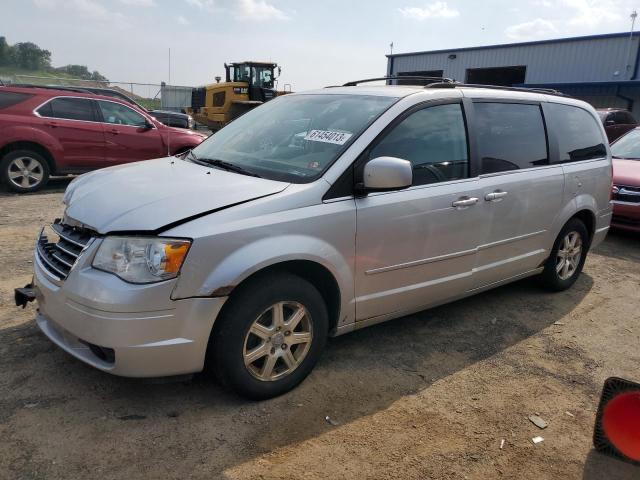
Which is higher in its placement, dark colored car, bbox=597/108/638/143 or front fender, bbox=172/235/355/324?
dark colored car, bbox=597/108/638/143

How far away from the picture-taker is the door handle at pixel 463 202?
366cm

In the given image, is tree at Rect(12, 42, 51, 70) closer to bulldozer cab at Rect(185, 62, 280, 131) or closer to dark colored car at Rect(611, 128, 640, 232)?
bulldozer cab at Rect(185, 62, 280, 131)

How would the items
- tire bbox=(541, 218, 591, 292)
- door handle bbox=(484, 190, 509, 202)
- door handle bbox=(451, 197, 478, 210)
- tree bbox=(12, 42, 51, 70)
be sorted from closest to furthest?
door handle bbox=(451, 197, 478, 210), door handle bbox=(484, 190, 509, 202), tire bbox=(541, 218, 591, 292), tree bbox=(12, 42, 51, 70)

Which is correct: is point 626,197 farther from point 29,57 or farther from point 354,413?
point 29,57

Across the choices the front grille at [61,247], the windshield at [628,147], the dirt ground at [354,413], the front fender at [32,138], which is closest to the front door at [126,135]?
the front fender at [32,138]

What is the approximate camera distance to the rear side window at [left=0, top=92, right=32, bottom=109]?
8.35 m

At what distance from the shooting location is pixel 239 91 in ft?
67.4

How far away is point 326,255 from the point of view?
3014 millimetres

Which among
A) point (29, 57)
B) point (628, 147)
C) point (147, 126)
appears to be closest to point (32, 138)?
point (147, 126)

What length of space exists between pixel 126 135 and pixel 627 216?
820cm

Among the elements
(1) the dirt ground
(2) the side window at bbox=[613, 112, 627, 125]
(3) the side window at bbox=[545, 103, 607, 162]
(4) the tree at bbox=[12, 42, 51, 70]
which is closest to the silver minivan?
(3) the side window at bbox=[545, 103, 607, 162]

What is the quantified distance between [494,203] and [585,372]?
1333 millimetres

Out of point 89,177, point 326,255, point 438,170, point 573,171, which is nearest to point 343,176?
point 326,255

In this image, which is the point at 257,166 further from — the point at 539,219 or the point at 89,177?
the point at 539,219
